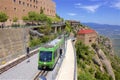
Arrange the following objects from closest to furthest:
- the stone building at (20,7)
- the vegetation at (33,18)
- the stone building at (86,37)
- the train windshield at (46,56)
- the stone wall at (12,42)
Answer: the train windshield at (46,56), the stone wall at (12,42), the stone building at (20,7), the vegetation at (33,18), the stone building at (86,37)

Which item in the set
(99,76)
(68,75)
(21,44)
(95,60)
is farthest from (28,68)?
(95,60)

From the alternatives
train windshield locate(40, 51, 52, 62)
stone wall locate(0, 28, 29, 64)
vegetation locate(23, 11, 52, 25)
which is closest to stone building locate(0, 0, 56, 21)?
vegetation locate(23, 11, 52, 25)

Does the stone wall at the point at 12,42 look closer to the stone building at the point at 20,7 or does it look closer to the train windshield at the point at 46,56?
the train windshield at the point at 46,56

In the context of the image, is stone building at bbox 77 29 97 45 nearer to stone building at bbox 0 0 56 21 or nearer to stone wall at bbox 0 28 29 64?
stone building at bbox 0 0 56 21

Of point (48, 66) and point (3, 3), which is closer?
point (48, 66)

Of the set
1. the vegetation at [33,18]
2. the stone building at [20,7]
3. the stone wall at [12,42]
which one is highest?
the stone building at [20,7]

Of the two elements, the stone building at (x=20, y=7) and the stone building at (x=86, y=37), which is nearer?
the stone building at (x=20, y=7)

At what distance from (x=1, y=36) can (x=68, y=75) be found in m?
16.3

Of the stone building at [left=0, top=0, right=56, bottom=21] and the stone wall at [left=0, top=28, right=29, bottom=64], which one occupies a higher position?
the stone building at [left=0, top=0, right=56, bottom=21]

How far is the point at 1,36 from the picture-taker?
41.7m

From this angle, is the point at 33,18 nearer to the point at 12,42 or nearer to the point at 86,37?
the point at 86,37

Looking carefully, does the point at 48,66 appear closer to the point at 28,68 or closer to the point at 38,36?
the point at 28,68

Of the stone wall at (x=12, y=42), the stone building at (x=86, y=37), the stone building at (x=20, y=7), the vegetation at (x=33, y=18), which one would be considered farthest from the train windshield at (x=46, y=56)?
the stone building at (x=86, y=37)

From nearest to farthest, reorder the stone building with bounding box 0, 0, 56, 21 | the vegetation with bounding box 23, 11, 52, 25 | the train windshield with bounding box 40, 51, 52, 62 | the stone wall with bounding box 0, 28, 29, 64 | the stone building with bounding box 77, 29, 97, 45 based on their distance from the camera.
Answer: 1. the train windshield with bounding box 40, 51, 52, 62
2. the stone wall with bounding box 0, 28, 29, 64
3. the stone building with bounding box 0, 0, 56, 21
4. the vegetation with bounding box 23, 11, 52, 25
5. the stone building with bounding box 77, 29, 97, 45
